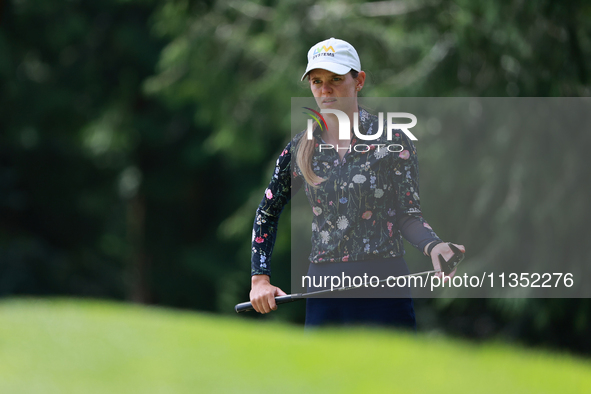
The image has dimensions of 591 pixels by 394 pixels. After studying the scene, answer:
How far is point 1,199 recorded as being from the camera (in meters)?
16.7

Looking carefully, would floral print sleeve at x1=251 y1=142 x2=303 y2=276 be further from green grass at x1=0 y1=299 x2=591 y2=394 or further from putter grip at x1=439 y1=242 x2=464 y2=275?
green grass at x1=0 y1=299 x2=591 y2=394

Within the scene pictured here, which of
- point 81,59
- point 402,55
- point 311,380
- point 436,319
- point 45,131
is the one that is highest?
point 81,59

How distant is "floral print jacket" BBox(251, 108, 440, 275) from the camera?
2.94ft

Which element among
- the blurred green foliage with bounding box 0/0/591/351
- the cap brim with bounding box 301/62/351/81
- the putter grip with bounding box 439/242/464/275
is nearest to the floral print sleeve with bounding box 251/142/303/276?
the cap brim with bounding box 301/62/351/81

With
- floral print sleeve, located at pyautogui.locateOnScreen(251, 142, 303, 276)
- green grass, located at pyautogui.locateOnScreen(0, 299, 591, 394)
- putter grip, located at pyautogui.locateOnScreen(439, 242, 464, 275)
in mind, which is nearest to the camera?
putter grip, located at pyautogui.locateOnScreen(439, 242, 464, 275)

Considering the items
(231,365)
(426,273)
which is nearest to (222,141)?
(426,273)

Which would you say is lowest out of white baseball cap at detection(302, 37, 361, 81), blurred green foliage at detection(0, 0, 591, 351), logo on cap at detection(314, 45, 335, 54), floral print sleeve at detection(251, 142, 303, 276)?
floral print sleeve at detection(251, 142, 303, 276)

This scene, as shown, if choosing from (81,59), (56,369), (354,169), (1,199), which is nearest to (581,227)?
(354,169)

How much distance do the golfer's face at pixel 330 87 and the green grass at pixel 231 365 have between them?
311 centimetres

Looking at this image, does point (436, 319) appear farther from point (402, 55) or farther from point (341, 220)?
point (341, 220)

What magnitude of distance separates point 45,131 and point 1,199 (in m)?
2.01

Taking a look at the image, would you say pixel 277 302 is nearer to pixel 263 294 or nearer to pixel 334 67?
pixel 263 294

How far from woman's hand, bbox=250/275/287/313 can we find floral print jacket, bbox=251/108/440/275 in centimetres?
2

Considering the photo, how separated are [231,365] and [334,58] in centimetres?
586
